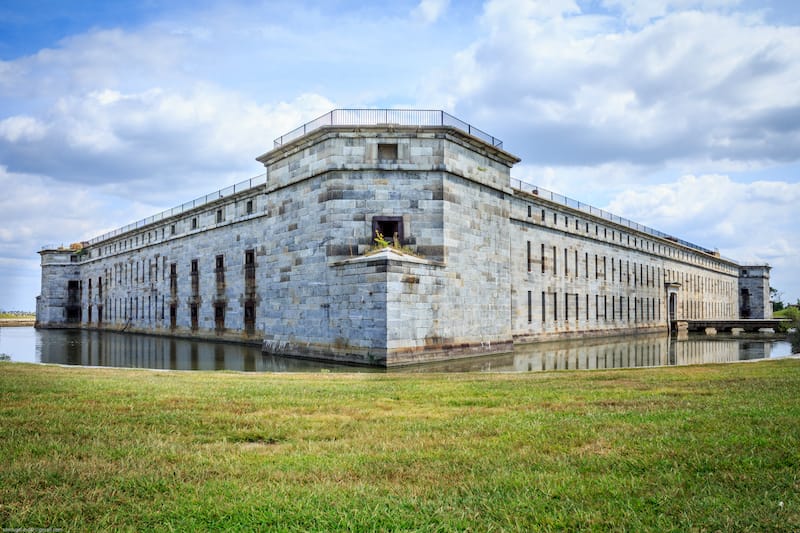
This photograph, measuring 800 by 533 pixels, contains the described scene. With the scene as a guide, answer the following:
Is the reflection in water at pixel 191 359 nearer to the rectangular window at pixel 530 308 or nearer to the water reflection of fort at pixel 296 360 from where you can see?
the water reflection of fort at pixel 296 360

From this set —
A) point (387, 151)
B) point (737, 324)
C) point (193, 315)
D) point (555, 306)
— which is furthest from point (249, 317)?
point (737, 324)

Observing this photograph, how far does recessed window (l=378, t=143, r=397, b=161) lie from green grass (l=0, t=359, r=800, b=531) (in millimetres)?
16787

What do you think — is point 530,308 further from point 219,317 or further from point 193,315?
point 193,315

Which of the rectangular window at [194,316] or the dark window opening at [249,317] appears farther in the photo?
the rectangular window at [194,316]

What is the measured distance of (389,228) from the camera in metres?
24.1

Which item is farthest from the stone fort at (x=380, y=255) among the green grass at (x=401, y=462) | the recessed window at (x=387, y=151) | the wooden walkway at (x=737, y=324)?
the wooden walkway at (x=737, y=324)

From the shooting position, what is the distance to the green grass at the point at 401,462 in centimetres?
407

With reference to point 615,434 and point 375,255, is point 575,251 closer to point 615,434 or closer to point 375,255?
point 375,255

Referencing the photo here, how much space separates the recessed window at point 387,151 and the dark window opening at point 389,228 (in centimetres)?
283

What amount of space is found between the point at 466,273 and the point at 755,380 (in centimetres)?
1504

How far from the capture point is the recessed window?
80.7ft

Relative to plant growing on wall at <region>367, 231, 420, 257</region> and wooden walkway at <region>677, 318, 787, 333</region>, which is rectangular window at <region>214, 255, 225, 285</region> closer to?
plant growing on wall at <region>367, 231, 420, 257</region>

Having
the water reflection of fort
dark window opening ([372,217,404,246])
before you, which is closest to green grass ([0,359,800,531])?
the water reflection of fort

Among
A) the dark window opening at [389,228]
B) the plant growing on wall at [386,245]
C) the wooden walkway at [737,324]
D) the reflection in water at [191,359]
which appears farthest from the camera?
the wooden walkway at [737,324]
